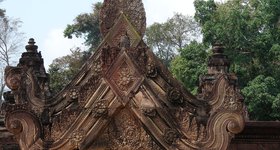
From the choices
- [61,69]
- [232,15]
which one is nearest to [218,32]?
[232,15]

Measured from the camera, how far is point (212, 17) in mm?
32500

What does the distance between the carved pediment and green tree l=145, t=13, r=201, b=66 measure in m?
46.6

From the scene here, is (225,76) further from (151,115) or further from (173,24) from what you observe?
(173,24)

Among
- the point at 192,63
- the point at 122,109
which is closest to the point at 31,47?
the point at 122,109

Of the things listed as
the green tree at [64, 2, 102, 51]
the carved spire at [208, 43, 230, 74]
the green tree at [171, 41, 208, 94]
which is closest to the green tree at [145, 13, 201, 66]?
the green tree at [64, 2, 102, 51]

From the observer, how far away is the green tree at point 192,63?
31422 mm

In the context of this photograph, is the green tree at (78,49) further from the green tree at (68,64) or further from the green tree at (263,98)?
the green tree at (263,98)

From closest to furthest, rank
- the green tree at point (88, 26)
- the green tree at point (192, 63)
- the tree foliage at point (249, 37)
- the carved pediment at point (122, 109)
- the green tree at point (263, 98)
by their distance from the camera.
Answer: the carved pediment at point (122, 109), the green tree at point (263, 98), the tree foliage at point (249, 37), the green tree at point (192, 63), the green tree at point (88, 26)

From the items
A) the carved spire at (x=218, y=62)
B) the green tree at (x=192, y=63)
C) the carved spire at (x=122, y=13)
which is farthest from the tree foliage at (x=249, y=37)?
the carved spire at (x=122, y=13)

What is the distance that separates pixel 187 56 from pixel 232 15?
3.39 m

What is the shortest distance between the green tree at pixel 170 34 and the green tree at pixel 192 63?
21670 mm

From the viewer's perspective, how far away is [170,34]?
5591 centimetres

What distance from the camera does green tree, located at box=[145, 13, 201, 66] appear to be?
54750 millimetres

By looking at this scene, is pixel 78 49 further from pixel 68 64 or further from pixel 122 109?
pixel 122 109
